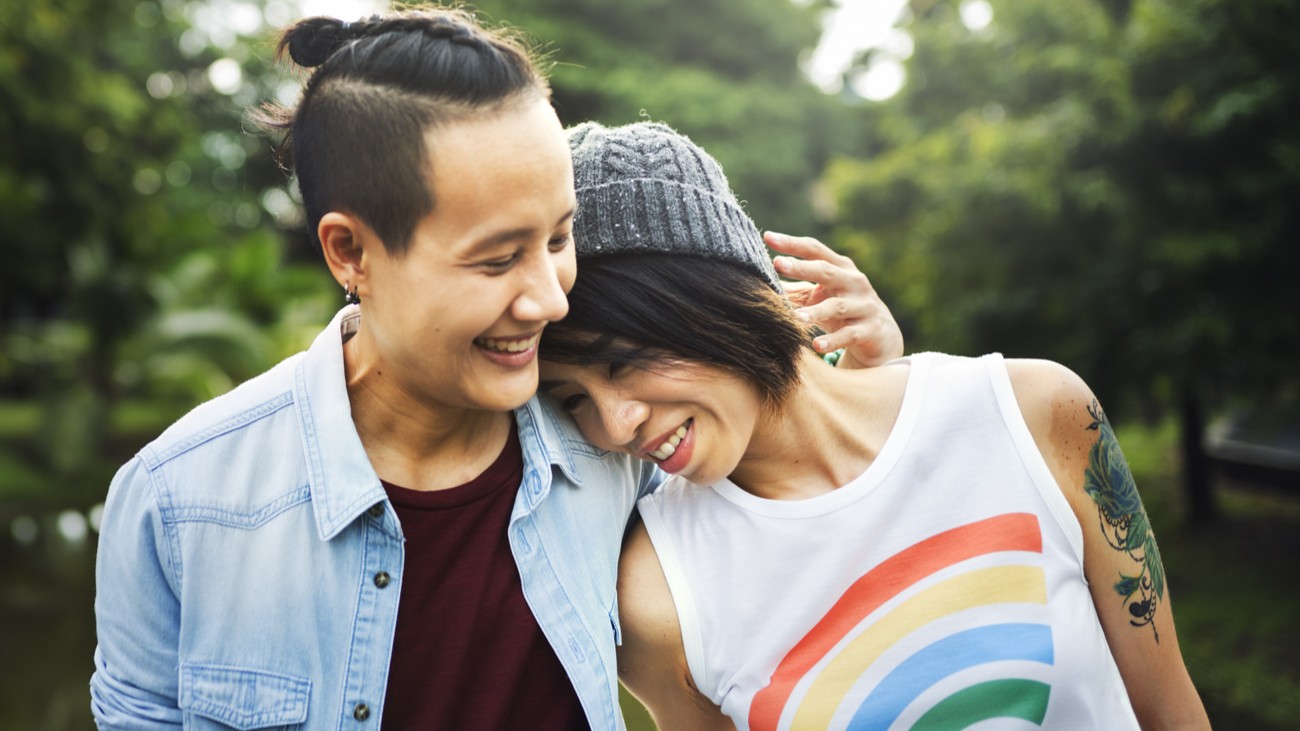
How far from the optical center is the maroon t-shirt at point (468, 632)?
185 cm

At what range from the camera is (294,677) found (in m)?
1.76

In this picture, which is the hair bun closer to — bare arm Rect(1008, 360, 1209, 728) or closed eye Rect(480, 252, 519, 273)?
closed eye Rect(480, 252, 519, 273)

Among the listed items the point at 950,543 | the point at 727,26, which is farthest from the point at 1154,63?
the point at 727,26

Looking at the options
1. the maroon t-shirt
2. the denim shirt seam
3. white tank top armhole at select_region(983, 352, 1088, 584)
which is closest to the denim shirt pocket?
the maroon t-shirt

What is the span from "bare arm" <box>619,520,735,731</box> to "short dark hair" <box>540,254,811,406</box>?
47 cm

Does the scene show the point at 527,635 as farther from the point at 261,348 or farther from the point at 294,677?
the point at 261,348

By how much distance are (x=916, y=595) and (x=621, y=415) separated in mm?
690

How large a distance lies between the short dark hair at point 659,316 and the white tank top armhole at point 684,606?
40 centimetres

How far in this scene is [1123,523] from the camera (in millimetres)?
2111

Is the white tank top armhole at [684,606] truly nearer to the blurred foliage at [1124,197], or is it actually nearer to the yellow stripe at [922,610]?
the yellow stripe at [922,610]

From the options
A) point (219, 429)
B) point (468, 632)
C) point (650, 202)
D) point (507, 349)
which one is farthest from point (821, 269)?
point (219, 429)

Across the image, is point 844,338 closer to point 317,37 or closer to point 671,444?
point 671,444

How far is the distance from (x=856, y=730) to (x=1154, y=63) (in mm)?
6218

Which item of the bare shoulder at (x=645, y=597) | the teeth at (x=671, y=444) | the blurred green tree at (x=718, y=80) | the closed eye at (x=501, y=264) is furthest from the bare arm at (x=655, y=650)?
the blurred green tree at (x=718, y=80)
